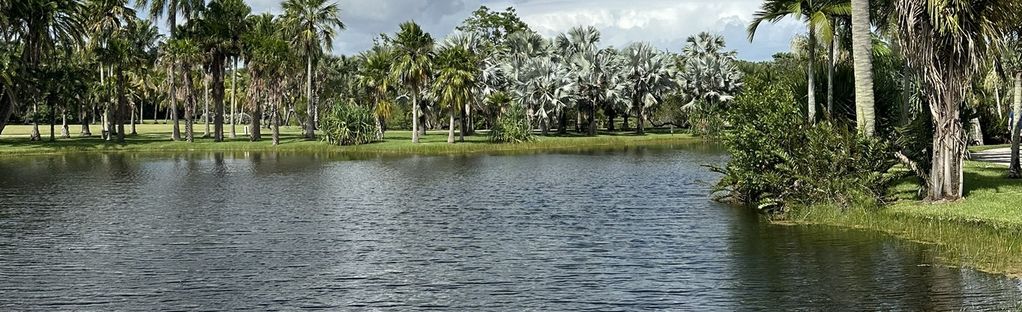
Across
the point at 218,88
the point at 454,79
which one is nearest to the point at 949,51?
the point at 454,79

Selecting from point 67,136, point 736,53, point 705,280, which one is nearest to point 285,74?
point 67,136

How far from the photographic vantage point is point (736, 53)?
98.4 m

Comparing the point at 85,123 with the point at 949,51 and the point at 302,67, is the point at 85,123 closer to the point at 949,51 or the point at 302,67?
the point at 302,67

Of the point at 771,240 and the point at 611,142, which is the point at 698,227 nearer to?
the point at 771,240

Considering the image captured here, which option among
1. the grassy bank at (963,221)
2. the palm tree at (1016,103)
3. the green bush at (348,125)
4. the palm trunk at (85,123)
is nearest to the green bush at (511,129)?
the green bush at (348,125)

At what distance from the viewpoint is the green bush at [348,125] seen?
68.5 metres

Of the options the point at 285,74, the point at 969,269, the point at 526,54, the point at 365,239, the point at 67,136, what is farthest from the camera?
the point at 526,54

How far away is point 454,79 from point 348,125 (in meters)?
8.86

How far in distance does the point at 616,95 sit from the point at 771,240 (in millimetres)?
63762

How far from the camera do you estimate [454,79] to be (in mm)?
67062

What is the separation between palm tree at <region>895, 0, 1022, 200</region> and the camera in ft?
69.3

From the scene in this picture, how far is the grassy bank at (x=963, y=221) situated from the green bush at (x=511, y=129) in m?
46.7

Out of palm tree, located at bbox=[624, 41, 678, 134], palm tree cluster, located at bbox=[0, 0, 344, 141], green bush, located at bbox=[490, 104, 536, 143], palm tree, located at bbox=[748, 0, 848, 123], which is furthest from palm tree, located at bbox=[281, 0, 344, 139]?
palm tree, located at bbox=[748, 0, 848, 123]

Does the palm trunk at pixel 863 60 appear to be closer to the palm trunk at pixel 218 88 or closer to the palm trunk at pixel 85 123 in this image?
the palm trunk at pixel 218 88
